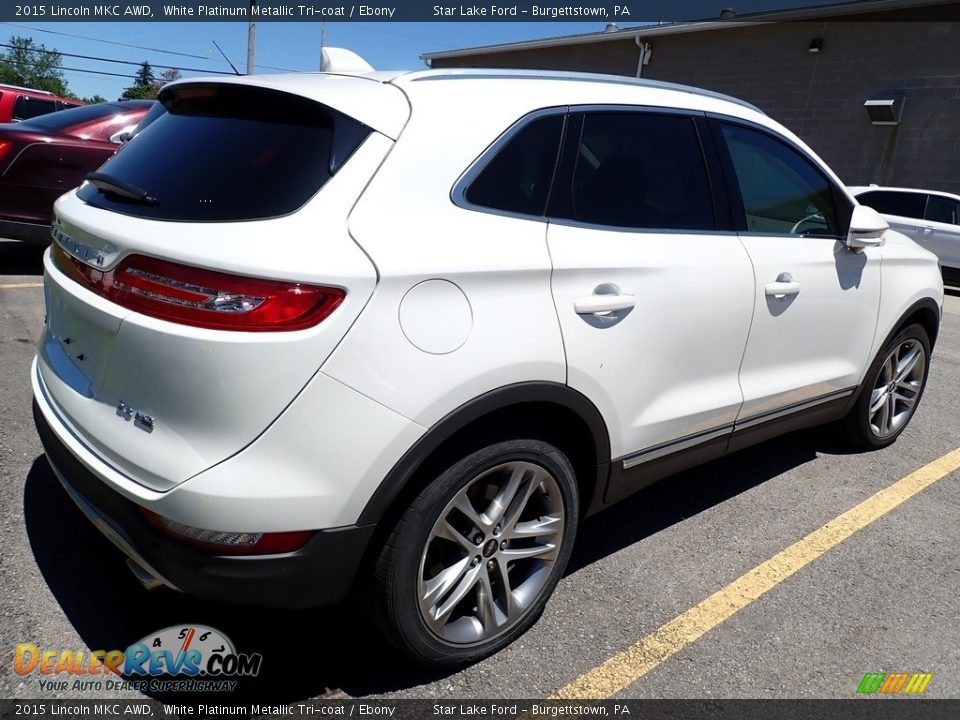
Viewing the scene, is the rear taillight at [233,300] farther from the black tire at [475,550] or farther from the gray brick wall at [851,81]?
the gray brick wall at [851,81]

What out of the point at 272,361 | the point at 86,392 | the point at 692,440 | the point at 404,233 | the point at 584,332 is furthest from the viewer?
the point at 692,440

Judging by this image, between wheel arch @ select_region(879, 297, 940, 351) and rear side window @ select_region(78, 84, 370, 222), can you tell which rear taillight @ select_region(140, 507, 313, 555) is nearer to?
rear side window @ select_region(78, 84, 370, 222)

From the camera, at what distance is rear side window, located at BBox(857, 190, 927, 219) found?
42.2 ft

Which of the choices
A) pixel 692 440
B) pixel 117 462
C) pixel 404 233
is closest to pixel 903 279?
pixel 692 440

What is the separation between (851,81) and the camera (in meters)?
16.6

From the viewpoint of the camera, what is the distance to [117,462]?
2.00 meters

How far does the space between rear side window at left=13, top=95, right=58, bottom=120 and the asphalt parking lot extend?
11.2m

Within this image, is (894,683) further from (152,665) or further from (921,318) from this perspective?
(921,318)

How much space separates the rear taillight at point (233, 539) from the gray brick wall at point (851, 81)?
16927 millimetres

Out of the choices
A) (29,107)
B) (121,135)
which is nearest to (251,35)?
(29,107)

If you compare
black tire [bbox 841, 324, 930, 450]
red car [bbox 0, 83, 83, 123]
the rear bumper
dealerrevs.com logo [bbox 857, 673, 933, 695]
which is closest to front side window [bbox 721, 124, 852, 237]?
black tire [bbox 841, 324, 930, 450]

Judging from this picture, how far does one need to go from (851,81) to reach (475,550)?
1777cm

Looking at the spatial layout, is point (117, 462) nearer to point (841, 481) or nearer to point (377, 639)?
point (377, 639)

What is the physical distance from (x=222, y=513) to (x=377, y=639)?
871 millimetres
